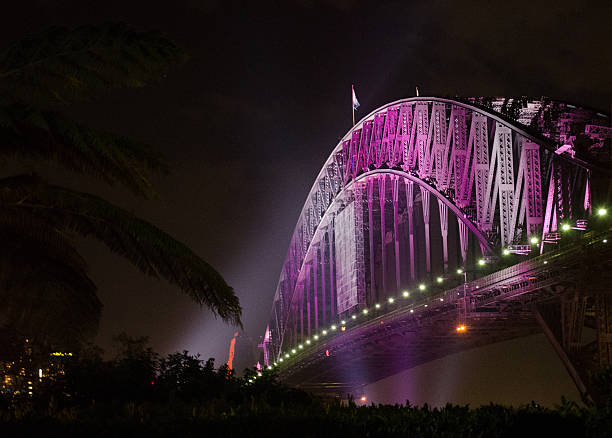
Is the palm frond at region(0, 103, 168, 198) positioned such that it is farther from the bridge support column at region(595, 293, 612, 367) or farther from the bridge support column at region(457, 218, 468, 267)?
the bridge support column at region(457, 218, 468, 267)

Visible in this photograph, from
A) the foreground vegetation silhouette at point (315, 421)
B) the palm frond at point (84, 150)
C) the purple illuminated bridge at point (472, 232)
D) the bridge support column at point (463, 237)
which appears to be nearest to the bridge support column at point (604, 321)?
the purple illuminated bridge at point (472, 232)

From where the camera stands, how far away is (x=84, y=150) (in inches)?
398

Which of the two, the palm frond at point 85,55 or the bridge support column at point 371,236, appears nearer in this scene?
the palm frond at point 85,55

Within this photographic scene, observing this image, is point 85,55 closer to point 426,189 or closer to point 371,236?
point 426,189

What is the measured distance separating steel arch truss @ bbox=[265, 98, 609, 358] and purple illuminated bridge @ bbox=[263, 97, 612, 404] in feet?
0.45

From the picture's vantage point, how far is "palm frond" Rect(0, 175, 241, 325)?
10031mm

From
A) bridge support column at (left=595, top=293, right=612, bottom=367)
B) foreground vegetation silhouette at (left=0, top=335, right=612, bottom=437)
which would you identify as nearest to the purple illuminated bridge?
bridge support column at (left=595, top=293, right=612, bottom=367)

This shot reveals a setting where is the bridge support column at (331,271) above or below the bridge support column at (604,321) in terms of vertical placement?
above

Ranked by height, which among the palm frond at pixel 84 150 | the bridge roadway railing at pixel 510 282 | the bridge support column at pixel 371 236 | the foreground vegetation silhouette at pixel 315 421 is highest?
the bridge support column at pixel 371 236

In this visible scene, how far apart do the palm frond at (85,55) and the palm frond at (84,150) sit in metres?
0.47

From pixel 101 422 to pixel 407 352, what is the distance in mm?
62968

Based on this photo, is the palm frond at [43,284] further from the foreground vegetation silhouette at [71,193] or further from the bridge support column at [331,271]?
the bridge support column at [331,271]

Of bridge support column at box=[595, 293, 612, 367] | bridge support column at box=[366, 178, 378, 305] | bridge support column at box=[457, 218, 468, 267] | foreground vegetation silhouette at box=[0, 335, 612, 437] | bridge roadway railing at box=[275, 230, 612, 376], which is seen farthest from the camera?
bridge support column at box=[366, 178, 378, 305]

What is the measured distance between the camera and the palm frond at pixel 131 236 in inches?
395
